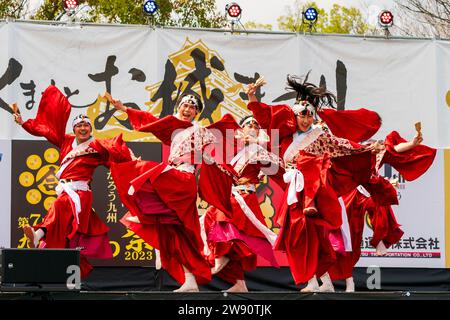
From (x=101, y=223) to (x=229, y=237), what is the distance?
1086 millimetres

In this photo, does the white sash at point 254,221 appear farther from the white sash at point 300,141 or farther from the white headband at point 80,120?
the white headband at point 80,120

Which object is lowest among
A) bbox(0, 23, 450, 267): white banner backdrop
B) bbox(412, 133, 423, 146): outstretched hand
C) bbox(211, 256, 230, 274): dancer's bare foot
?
bbox(211, 256, 230, 274): dancer's bare foot

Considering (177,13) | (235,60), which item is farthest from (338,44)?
(177,13)

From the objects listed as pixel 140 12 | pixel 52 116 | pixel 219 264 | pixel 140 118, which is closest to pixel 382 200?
pixel 219 264

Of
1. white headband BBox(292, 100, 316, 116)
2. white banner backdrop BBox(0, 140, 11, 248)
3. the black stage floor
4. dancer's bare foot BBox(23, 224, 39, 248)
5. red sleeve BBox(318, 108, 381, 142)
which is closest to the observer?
the black stage floor

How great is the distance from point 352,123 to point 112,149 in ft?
6.22

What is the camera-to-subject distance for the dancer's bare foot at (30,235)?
7293 millimetres

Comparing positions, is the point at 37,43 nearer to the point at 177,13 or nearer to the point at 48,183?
the point at 48,183

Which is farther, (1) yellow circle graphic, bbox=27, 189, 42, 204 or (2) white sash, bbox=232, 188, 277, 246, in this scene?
(1) yellow circle graphic, bbox=27, 189, 42, 204

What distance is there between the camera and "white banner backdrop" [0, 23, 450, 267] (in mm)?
8508

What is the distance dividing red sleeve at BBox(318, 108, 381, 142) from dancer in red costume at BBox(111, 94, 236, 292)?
98 centimetres

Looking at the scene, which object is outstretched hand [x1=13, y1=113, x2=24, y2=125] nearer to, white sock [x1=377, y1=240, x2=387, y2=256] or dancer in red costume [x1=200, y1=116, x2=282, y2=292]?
dancer in red costume [x1=200, y1=116, x2=282, y2=292]

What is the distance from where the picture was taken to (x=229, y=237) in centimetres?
780

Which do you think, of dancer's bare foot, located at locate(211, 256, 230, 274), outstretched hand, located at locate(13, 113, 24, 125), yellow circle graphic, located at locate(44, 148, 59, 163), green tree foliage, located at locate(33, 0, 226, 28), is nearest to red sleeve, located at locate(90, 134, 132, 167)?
outstretched hand, located at locate(13, 113, 24, 125)
